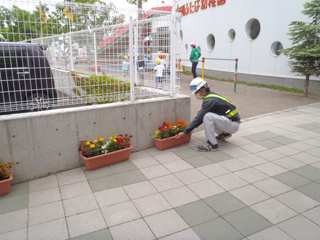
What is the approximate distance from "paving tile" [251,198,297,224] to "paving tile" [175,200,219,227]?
0.53 metres

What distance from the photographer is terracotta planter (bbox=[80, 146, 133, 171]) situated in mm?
4082

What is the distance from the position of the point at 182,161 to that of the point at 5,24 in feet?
10.8

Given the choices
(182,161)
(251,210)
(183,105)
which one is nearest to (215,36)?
(183,105)

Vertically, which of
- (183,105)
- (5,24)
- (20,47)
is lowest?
(183,105)

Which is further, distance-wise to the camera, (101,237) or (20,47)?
(20,47)

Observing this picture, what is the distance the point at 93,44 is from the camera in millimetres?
5961

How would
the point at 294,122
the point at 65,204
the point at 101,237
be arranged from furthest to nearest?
1. the point at 294,122
2. the point at 65,204
3. the point at 101,237

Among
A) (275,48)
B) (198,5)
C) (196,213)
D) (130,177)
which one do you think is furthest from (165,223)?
(198,5)

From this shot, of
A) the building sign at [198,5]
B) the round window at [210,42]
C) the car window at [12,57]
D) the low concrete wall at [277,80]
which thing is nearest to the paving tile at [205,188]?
the car window at [12,57]

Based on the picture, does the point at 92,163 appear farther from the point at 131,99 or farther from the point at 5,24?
the point at 5,24

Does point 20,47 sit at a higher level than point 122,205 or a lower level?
higher

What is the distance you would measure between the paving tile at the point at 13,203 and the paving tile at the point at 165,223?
62.3 inches

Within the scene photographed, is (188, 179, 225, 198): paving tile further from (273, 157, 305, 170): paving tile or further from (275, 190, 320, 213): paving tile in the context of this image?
(273, 157, 305, 170): paving tile

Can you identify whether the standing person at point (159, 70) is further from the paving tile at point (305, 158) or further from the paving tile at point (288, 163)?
the paving tile at point (305, 158)
